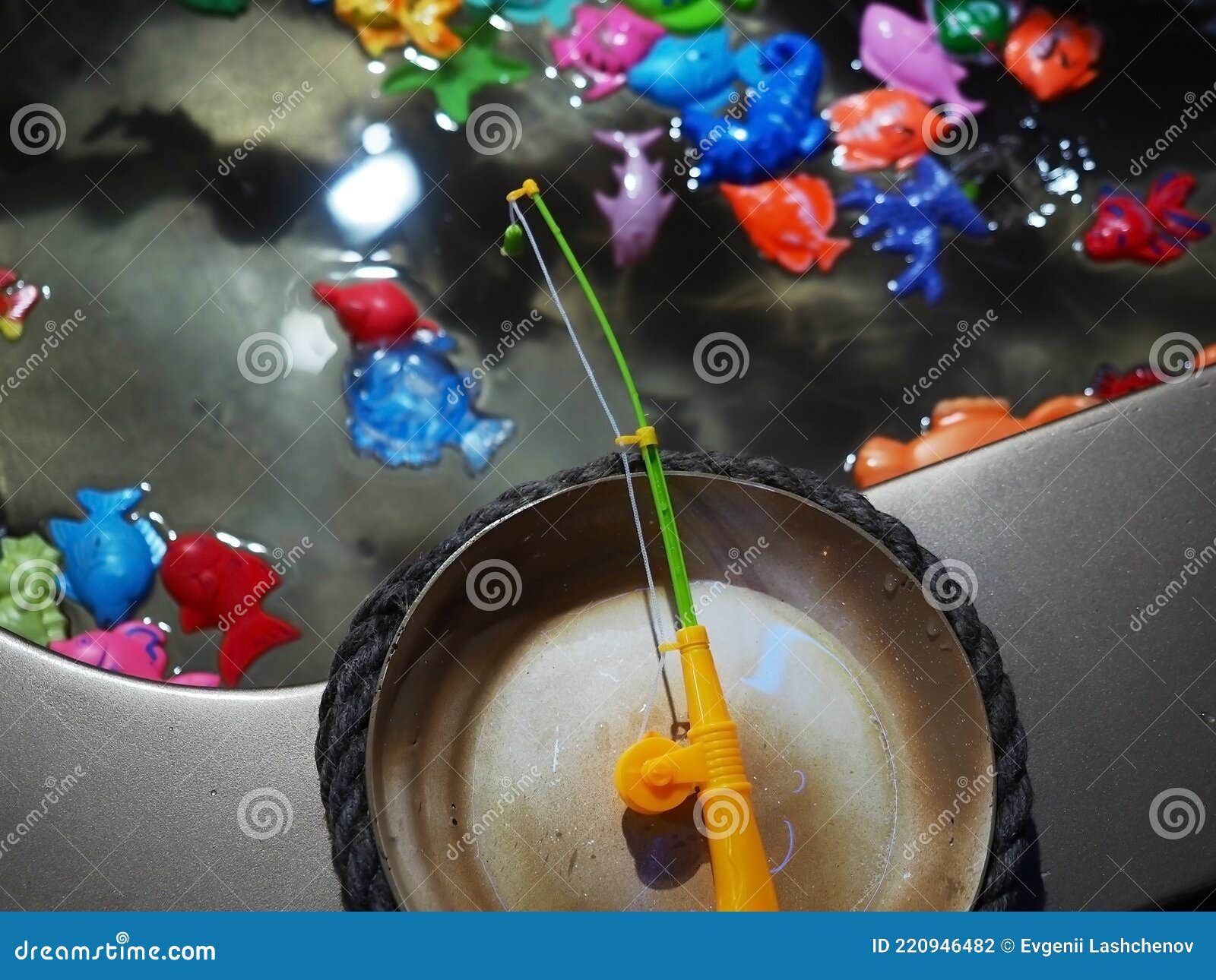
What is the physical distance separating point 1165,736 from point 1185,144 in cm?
89

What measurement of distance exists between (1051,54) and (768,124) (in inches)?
16.2

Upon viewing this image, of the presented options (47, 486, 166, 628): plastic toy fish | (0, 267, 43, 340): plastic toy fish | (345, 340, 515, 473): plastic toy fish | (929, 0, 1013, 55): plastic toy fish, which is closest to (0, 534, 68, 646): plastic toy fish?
(47, 486, 166, 628): plastic toy fish

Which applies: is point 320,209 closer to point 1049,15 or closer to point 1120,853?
point 1049,15

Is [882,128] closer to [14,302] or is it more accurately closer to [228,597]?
[228,597]

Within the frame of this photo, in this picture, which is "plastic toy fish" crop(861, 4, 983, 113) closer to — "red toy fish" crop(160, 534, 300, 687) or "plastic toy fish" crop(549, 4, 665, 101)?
"plastic toy fish" crop(549, 4, 665, 101)

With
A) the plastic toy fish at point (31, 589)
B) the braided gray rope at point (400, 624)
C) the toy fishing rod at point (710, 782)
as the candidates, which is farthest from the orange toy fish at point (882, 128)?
the plastic toy fish at point (31, 589)

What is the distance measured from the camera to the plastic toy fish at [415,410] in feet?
4.42

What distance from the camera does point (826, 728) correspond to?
898mm

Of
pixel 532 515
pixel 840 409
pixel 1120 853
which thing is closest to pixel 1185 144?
pixel 840 409

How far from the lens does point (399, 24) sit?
1.48 meters

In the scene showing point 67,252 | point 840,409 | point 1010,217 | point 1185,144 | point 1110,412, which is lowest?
point 67,252

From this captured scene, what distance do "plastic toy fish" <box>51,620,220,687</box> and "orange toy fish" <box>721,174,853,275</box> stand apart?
2.87 feet

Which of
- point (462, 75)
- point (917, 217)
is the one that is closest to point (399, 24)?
point (462, 75)

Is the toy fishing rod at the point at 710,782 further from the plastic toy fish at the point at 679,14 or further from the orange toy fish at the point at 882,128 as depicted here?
the plastic toy fish at the point at 679,14
